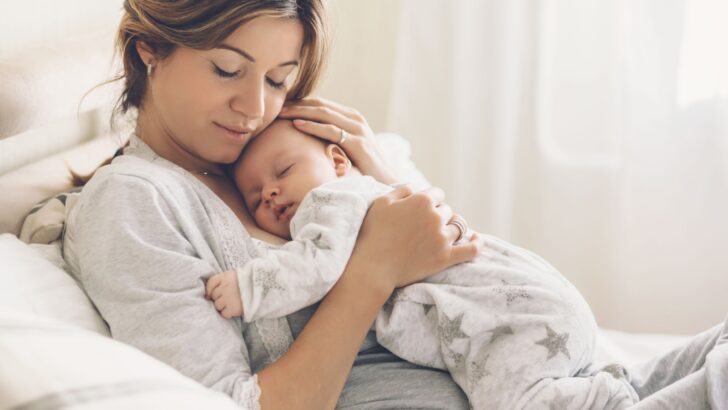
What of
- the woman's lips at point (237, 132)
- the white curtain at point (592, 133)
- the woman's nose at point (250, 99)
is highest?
the woman's nose at point (250, 99)

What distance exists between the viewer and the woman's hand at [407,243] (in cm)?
132

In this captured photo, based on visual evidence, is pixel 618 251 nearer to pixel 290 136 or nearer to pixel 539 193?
pixel 539 193

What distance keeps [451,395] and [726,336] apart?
15.5 inches

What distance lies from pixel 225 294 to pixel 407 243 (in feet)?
0.97

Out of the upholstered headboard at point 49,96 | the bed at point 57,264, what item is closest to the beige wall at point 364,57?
the bed at point 57,264

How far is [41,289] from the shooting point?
1.20m

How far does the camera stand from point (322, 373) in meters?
1.22

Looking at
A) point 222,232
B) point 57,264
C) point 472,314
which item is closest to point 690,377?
point 472,314

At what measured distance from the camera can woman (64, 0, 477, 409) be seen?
1181 millimetres

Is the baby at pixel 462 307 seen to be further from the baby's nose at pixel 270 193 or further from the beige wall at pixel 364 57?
the beige wall at pixel 364 57

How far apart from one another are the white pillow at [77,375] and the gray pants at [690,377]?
A: 25.1 inches

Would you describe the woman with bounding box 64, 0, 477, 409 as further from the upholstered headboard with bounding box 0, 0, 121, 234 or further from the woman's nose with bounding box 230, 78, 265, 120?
the upholstered headboard with bounding box 0, 0, 121, 234

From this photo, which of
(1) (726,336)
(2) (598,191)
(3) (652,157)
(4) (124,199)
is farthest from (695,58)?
(4) (124,199)

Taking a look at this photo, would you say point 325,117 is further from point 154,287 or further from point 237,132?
point 154,287
